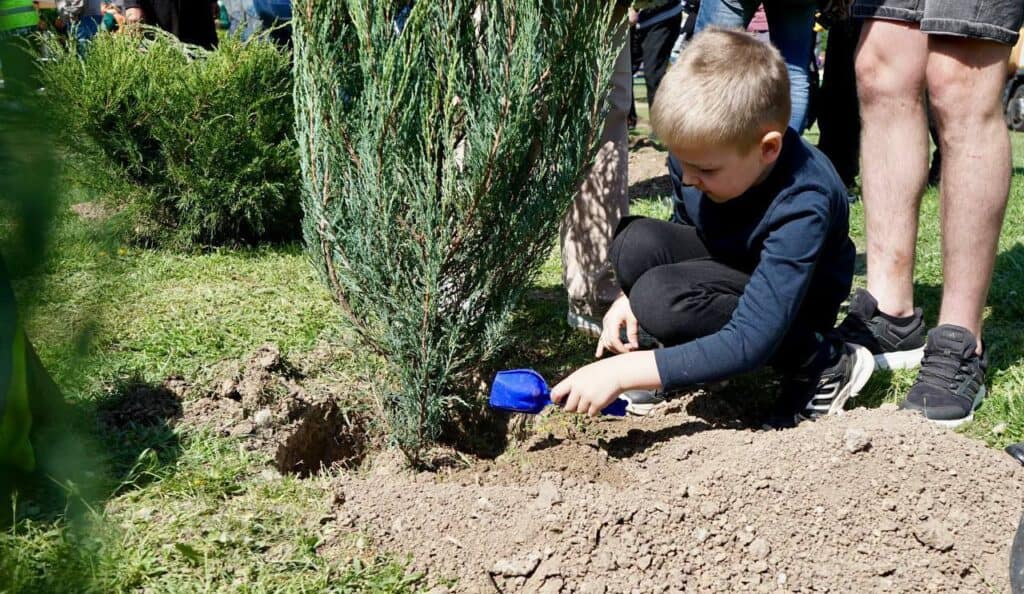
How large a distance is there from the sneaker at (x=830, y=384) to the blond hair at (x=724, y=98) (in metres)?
0.76

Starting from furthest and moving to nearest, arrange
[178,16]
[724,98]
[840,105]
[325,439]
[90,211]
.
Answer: [178,16], [840,105], [325,439], [724,98], [90,211]

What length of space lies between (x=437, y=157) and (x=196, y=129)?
2601mm

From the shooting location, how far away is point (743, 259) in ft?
8.72

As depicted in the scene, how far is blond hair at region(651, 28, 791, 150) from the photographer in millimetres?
2295

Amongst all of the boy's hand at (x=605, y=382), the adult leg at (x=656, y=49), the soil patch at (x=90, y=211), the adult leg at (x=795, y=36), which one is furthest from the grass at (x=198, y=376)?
the adult leg at (x=656, y=49)

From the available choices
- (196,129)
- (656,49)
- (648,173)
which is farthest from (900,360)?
(656,49)

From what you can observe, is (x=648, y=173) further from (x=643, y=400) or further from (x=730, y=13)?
(x=643, y=400)

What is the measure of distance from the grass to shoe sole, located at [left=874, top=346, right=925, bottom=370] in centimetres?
9

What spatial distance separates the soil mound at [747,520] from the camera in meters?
1.91

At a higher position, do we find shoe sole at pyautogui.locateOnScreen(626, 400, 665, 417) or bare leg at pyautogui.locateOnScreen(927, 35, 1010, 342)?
bare leg at pyautogui.locateOnScreen(927, 35, 1010, 342)

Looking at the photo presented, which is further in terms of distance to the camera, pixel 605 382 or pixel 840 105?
pixel 840 105

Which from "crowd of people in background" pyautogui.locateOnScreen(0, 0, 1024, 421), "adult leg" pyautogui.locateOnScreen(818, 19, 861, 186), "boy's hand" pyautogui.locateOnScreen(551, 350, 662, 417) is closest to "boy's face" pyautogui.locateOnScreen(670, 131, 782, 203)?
"crowd of people in background" pyautogui.locateOnScreen(0, 0, 1024, 421)

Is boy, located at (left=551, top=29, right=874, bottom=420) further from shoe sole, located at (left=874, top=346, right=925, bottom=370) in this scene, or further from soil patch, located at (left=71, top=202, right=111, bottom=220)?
soil patch, located at (left=71, top=202, right=111, bottom=220)

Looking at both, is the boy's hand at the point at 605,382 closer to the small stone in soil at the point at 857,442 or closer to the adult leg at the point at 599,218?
the small stone in soil at the point at 857,442
